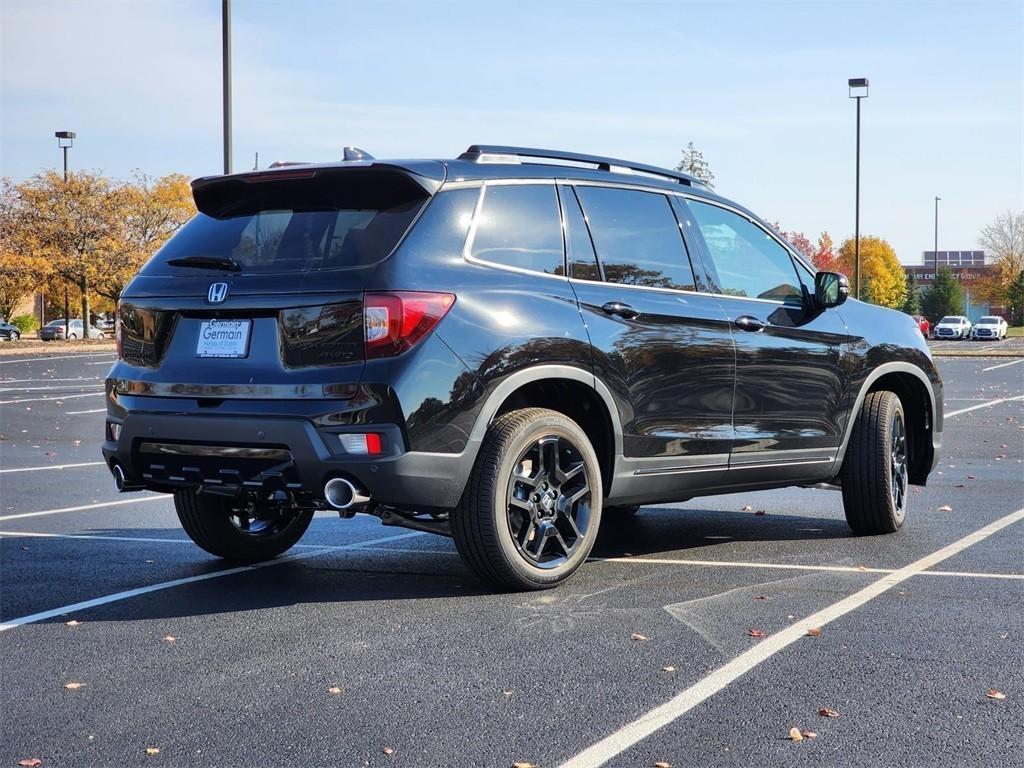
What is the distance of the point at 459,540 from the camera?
586cm

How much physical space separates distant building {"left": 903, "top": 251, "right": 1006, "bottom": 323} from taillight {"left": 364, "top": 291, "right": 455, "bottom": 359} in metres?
114

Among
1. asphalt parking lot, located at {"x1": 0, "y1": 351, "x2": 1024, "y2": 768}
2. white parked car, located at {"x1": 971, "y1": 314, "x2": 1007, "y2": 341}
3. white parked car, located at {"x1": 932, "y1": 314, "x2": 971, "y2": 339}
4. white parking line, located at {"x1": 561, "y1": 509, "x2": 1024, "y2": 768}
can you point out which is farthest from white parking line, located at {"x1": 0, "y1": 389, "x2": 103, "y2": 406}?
white parked car, located at {"x1": 932, "y1": 314, "x2": 971, "y2": 339}

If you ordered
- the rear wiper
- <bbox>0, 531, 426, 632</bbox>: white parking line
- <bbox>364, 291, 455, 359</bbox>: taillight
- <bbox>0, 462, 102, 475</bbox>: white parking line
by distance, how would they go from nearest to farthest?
<bbox>364, 291, 455, 359</bbox>: taillight → <bbox>0, 531, 426, 632</bbox>: white parking line → the rear wiper → <bbox>0, 462, 102, 475</bbox>: white parking line

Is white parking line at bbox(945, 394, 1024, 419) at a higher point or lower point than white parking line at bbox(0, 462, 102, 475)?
higher

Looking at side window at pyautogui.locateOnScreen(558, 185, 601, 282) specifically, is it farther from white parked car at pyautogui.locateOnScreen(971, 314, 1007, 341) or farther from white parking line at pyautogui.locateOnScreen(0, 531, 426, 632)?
white parked car at pyautogui.locateOnScreen(971, 314, 1007, 341)

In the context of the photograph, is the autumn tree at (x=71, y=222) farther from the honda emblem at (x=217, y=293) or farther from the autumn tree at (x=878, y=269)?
the autumn tree at (x=878, y=269)

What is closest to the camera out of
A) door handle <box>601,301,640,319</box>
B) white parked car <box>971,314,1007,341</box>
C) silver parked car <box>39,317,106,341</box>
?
door handle <box>601,301,640,319</box>

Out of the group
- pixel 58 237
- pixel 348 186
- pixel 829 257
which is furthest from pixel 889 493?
pixel 829 257

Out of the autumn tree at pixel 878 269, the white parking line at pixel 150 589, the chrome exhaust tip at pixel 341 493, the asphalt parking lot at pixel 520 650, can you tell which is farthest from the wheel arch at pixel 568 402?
the autumn tree at pixel 878 269

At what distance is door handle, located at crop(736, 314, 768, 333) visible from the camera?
Answer: 23.0ft

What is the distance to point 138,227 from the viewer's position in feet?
199

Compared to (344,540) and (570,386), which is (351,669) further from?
(344,540)

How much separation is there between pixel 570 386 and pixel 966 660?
85.2 inches

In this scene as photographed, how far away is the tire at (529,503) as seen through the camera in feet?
18.9
